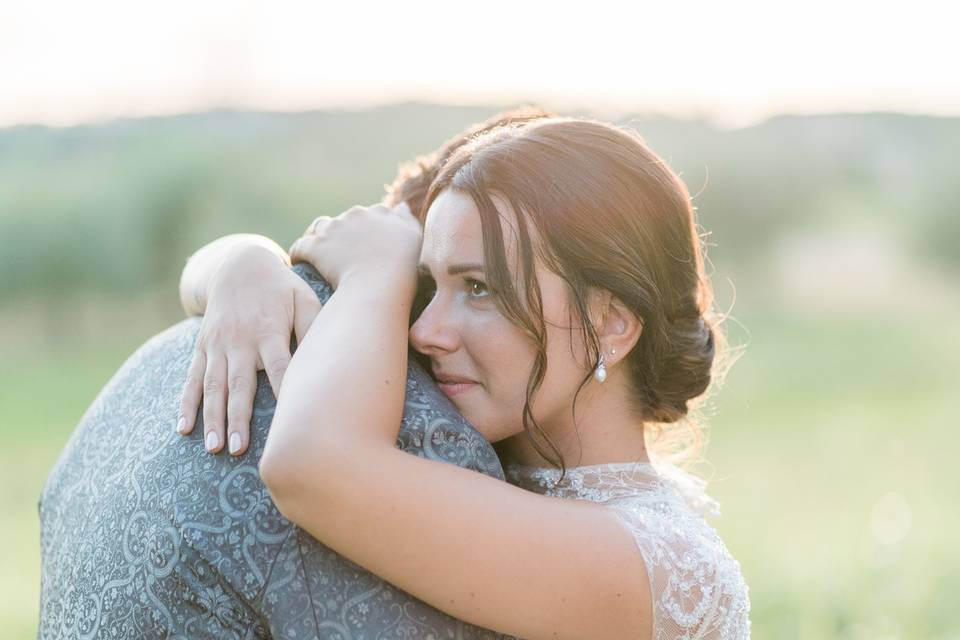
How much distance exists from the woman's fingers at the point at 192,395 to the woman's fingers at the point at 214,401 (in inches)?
0.9

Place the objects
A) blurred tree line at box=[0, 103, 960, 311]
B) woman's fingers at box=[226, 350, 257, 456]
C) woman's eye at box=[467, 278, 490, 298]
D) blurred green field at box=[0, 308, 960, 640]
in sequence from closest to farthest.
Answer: woman's fingers at box=[226, 350, 257, 456] → woman's eye at box=[467, 278, 490, 298] → blurred green field at box=[0, 308, 960, 640] → blurred tree line at box=[0, 103, 960, 311]

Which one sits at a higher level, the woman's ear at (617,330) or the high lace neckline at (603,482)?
the woman's ear at (617,330)

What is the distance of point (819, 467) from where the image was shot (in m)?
12.2

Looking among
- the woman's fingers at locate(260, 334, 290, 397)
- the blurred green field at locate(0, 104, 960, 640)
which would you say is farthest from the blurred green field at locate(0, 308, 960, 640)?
the woman's fingers at locate(260, 334, 290, 397)

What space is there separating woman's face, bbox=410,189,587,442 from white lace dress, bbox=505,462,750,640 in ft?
1.04

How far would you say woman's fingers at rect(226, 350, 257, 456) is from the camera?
2.03m

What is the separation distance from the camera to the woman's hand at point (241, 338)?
2.08 metres

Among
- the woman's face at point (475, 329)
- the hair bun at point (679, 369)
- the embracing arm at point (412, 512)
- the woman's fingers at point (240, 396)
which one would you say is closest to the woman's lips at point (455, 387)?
the woman's face at point (475, 329)

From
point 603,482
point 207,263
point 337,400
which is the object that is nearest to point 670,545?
point 603,482

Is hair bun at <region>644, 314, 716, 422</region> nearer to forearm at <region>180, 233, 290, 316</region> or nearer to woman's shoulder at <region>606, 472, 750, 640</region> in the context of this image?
woman's shoulder at <region>606, 472, 750, 640</region>

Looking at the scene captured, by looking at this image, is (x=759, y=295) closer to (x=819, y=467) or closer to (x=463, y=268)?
(x=819, y=467)

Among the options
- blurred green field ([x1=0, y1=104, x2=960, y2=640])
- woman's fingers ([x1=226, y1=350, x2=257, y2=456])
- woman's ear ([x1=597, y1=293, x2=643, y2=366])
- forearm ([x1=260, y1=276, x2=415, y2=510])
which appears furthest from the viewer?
blurred green field ([x1=0, y1=104, x2=960, y2=640])

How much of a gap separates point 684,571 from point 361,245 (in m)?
1.05

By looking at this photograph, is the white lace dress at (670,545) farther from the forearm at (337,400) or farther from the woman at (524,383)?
the forearm at (337,400)
